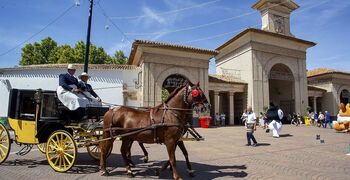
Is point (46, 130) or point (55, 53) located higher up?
point (55, 53)

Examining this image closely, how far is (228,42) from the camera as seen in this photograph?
3166 cm

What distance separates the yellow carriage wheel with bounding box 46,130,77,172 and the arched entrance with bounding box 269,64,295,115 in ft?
87.3

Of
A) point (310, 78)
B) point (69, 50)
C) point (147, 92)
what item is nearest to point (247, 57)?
point (147, 92)

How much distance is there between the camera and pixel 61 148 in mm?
6652

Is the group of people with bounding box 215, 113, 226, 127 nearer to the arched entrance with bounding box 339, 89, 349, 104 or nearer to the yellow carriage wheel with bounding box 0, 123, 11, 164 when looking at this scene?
the arched entrance with bounding box 339, 89, 349, 104

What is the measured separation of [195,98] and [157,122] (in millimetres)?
1015

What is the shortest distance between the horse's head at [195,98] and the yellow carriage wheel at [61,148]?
2838 mm

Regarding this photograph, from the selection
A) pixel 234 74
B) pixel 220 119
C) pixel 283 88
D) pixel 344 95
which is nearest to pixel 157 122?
pixel 220 119

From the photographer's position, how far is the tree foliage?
34750 millimetres

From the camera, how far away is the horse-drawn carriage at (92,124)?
6211 millimetres

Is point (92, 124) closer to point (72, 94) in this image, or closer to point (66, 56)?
point (72, 94)

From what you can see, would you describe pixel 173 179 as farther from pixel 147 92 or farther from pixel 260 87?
pixel 260 87

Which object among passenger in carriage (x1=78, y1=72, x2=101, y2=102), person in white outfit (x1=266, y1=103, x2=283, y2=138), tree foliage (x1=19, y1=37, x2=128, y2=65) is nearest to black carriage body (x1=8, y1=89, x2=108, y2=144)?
passenger in carriage (x1=78, y1=72, x2=101, y2=102)

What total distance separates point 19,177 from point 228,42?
2820 cm
